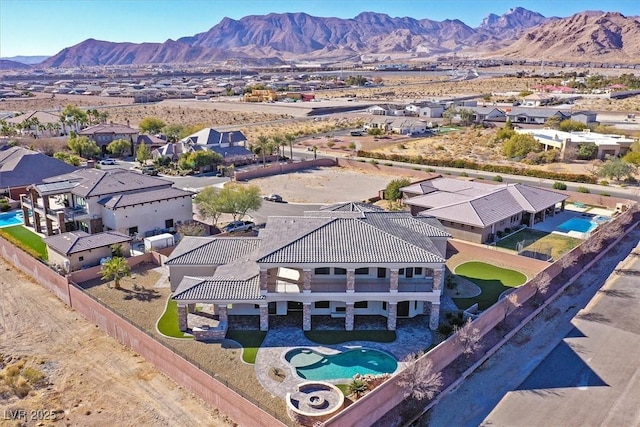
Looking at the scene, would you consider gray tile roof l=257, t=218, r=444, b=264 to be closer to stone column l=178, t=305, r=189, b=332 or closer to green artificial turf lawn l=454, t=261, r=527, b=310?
stone column l=178, t=305, r=189, b=332

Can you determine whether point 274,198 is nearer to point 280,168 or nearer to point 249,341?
point 280,168

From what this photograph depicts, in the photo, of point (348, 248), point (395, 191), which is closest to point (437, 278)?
point (348, 248)

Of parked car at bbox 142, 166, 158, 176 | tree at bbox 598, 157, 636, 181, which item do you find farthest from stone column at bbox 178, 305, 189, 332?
tree at bbox 598, 157, 636, 181

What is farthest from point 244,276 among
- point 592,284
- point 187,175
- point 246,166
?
point 246,166

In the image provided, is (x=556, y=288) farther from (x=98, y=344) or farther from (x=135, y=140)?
(x=135, y=140)

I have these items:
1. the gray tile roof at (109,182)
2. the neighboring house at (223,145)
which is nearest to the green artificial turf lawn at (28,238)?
the gray tile roof at (109,182)

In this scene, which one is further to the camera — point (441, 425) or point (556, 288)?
point (556, 288)
